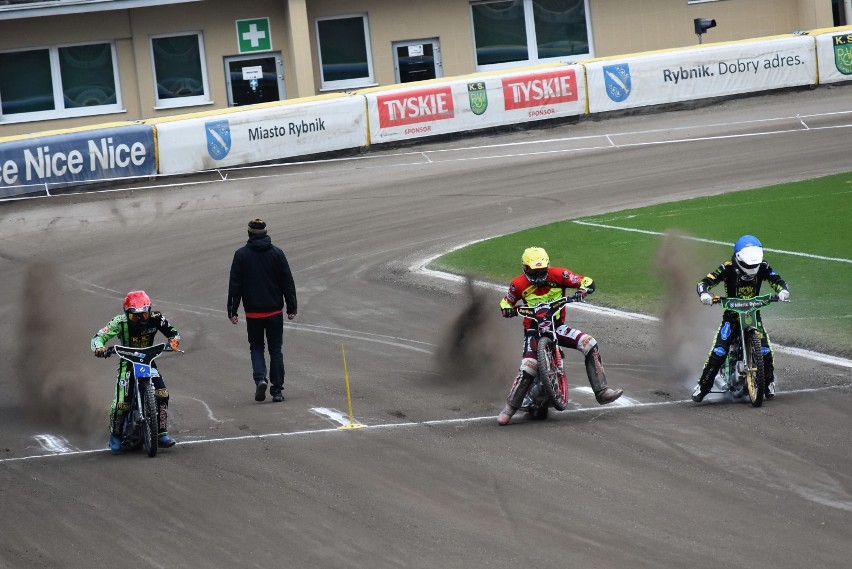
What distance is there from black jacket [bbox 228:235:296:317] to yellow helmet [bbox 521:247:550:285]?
297 centimetres

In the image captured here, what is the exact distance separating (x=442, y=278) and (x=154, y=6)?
21.1 m

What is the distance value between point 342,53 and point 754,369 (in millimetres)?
29218

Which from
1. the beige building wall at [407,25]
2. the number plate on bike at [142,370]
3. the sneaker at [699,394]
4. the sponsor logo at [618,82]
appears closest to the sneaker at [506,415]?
the sneaker at [699,394]

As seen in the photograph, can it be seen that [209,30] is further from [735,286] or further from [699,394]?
[699,394]

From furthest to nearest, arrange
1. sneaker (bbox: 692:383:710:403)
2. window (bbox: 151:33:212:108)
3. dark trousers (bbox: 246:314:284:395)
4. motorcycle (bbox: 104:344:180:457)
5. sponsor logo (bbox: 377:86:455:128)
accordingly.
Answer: window (bbox: 151:33:212:108) < sponsor logo (bbox: 377:86:455:128) < dark trousers (bbox: 246:314:284:395) < sneaker (bbox: 692:383:710:403) < motorcycle (bbox: 104:344:180:457)

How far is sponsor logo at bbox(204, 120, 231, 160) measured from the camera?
29.9 metres

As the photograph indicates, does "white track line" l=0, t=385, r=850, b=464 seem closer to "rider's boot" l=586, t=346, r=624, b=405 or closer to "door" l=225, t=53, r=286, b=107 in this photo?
"rider's boot" l=586, t=346, r=624, b=405

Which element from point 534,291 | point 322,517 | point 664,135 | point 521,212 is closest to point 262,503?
point 322,517

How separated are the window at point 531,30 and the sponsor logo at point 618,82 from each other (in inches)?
298

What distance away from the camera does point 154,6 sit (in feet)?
125

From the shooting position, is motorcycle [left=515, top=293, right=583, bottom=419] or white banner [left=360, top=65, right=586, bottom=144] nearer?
motorcycle [left=515, top=293, right=583, bottom=419]

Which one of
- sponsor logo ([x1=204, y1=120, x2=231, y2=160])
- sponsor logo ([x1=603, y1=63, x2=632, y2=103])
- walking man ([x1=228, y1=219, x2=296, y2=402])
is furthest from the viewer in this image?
sponsor logo ([x1=603, y1=63, x2=632, y2=103])

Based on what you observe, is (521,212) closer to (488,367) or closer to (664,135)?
(664,135)

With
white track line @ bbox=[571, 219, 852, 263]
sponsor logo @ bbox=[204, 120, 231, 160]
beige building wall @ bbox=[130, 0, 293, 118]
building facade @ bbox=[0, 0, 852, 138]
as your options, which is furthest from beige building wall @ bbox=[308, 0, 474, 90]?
white track line @ bbox=[571, 219, 852, 263]
